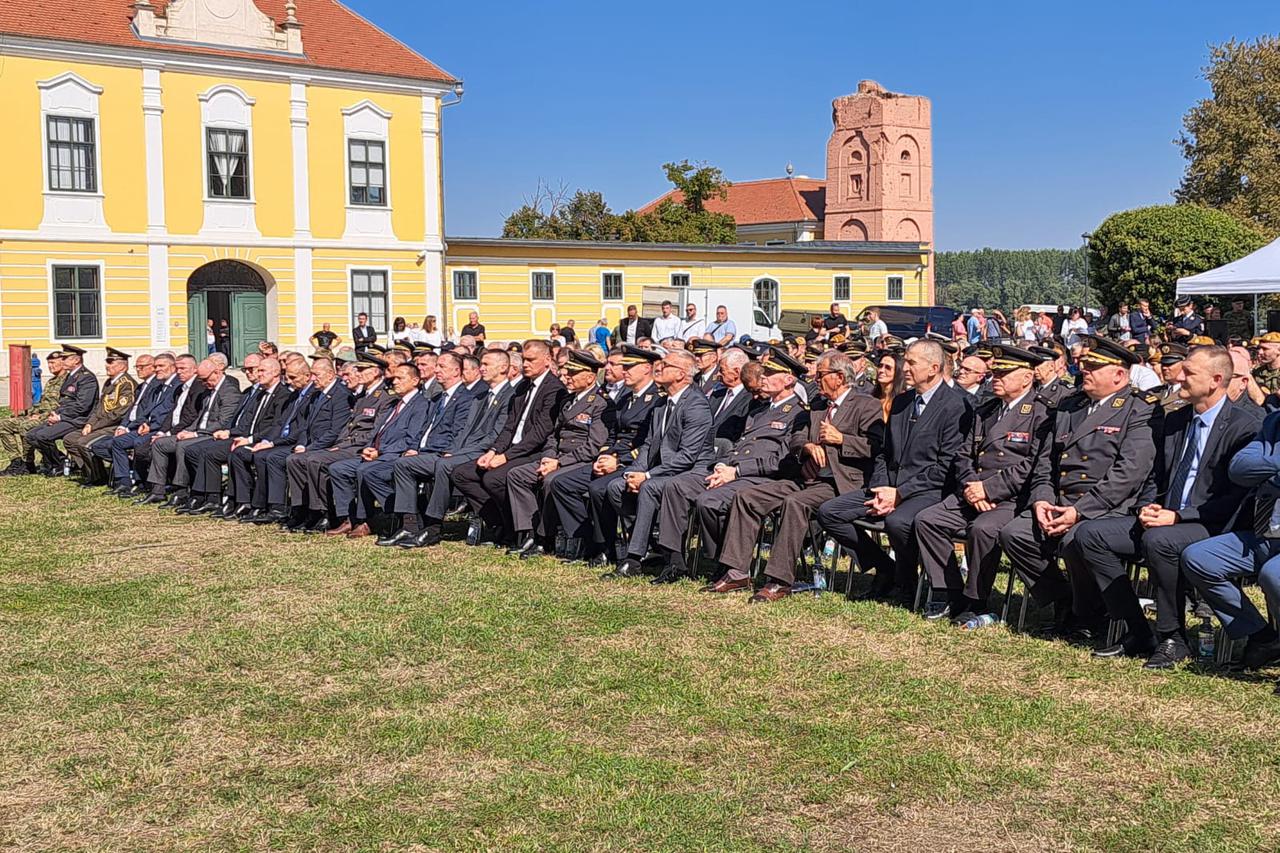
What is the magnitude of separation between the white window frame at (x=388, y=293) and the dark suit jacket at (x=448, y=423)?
23330 mm

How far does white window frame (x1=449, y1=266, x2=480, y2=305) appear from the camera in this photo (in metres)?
35.7

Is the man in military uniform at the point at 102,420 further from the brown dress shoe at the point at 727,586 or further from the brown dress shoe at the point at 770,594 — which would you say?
the brown dress shoe at the point at 770,594

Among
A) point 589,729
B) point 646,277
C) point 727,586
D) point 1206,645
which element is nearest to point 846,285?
point 646,277

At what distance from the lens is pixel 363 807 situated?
461 cm

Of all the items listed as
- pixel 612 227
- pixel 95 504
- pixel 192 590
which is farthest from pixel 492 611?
pixel 612 227

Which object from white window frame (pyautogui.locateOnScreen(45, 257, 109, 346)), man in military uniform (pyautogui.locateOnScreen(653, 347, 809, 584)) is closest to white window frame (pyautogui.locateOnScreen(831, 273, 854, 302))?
white window frame (pyautogui.locateOnScreen(45, 257, 109, 346))

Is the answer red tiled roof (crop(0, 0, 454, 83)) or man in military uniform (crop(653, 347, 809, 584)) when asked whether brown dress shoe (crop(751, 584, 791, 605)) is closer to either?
man in military uniform (crop(653, 347, 809, 584))

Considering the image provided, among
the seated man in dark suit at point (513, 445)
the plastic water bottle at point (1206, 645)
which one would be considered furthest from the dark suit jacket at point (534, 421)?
the plastic water bottle at point (1206, 645)

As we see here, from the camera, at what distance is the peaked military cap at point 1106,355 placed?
22.9ft

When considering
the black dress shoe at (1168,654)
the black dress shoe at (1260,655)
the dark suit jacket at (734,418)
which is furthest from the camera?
the dark suit jacket at (734,418)

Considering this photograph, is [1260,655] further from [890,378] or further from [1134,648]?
[890,378]

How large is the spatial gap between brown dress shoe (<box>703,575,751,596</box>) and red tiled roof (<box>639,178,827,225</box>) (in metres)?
73.8

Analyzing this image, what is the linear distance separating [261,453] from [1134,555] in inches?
285

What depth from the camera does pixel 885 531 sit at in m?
7.54
